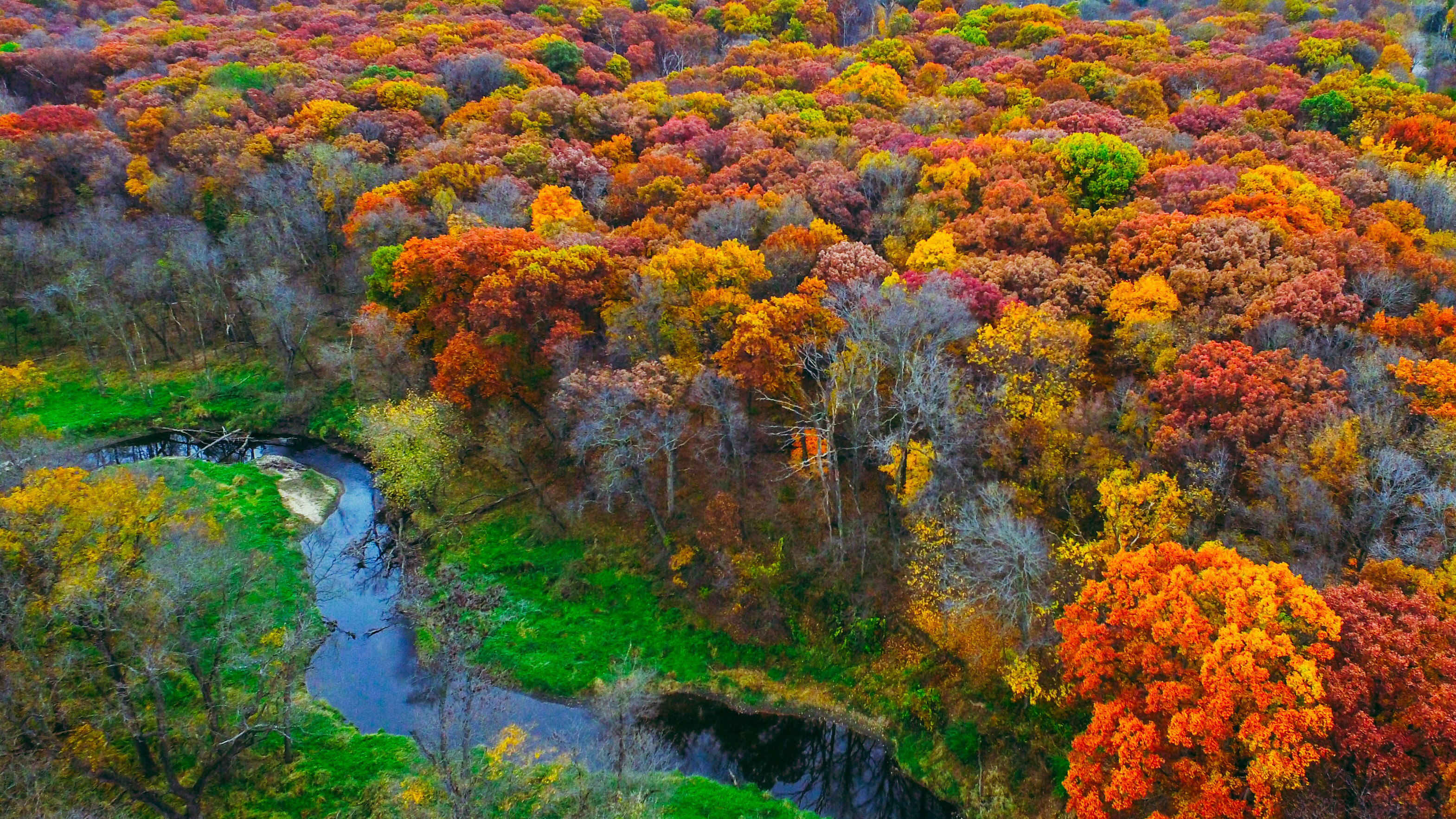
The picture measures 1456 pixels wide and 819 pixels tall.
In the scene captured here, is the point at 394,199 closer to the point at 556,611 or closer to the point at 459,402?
the point at 459,402

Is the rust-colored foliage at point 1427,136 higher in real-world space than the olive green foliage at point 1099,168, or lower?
higher

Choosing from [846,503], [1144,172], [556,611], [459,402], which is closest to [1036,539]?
[846,503]

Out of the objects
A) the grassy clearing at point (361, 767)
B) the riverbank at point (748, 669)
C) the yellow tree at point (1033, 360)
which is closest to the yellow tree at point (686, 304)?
the riverbank at point (748, 669)

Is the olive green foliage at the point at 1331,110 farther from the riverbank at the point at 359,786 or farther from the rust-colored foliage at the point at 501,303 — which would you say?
the riverbank at the point at 359,786

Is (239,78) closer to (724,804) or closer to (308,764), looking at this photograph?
(308,764)

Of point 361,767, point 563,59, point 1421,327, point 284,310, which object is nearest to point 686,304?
point 361,767

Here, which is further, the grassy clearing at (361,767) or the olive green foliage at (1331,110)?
the olive green foliage at (1331,110)

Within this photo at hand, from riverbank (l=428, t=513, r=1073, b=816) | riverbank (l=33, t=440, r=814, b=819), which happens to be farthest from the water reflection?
riverbank (l=33, t=440, r=814, b=819)
